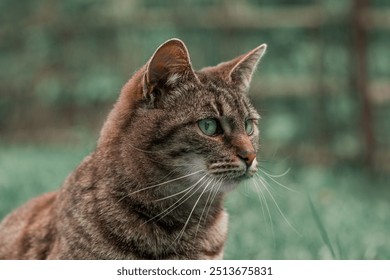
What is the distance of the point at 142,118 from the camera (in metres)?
2.75

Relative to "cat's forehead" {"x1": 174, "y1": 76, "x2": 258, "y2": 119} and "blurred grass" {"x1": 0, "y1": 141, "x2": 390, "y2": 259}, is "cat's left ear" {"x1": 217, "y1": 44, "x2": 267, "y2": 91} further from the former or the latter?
"blurred grass" {"x1": 0, "y1": 141, "x2": 390, "y2": 259}

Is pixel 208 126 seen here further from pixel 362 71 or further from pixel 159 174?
pixel 362 71

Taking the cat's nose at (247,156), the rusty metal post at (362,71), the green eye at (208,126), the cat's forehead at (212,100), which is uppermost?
the rusty metal post at (362,71)

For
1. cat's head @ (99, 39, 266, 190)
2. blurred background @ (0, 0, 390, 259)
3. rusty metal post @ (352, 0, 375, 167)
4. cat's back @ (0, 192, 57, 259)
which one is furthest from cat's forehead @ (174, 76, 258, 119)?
rusty metal post @ (352, 0, 375, 167)

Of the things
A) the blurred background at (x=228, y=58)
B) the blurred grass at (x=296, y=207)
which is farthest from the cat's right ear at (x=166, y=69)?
the blurred background at (x=228, y=58)

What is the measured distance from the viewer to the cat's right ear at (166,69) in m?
2.65

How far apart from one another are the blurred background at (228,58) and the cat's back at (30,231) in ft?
8.28

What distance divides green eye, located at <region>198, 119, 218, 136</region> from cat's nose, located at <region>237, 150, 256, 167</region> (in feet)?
0.42

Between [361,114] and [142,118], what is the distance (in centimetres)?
465

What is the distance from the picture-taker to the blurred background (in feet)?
22.9

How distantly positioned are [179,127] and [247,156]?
10.6 inches

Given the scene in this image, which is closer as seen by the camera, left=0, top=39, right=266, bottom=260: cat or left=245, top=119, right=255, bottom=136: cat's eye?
left=0, top=39, right=266, bottom=260: cat

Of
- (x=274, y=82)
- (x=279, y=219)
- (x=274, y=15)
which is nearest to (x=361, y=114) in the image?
(x=274, y=82)

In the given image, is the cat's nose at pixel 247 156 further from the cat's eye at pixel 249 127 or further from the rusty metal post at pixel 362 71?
the rusty metal post at pixel 362 71
